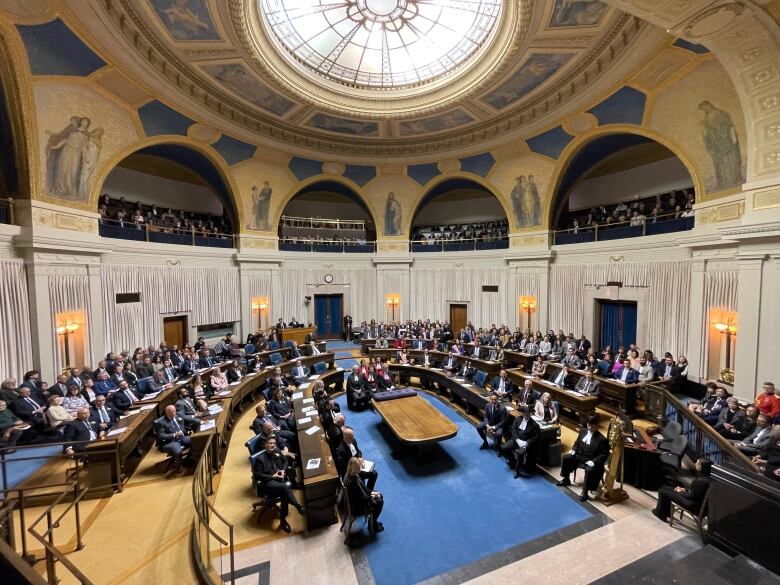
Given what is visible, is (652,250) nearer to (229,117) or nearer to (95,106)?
(229,117)

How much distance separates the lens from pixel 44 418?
265 inches

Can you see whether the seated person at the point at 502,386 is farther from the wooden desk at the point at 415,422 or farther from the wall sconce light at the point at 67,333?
the wall sconce light at the point at 67,333

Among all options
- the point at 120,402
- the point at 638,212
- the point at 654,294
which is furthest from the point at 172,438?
the point at 638,212

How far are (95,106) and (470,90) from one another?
11.6 meters

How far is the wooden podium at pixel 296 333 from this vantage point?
626 inches

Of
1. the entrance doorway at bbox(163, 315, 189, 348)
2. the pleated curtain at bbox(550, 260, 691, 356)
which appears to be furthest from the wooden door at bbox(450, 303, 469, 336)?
the entrance doorway at bbox(163, 315, 189, 348)

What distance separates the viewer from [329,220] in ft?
69.8

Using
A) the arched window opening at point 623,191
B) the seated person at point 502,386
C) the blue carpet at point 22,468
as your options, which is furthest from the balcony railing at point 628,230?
the blue carpet at point 22,468

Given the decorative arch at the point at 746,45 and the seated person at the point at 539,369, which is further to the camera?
the seated person at the point at 539,369

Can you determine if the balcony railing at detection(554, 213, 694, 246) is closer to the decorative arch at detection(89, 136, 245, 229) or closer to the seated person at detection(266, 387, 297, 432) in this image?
the seated person at detection(266, 387, 297, 432)

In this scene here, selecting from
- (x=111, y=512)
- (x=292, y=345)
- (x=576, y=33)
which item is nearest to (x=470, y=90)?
(x=576, y=33)

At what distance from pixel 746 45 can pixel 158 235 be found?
57.8 feet

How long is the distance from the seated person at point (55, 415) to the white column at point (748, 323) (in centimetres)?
1412

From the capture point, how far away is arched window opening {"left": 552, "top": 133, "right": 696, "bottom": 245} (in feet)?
42.5
